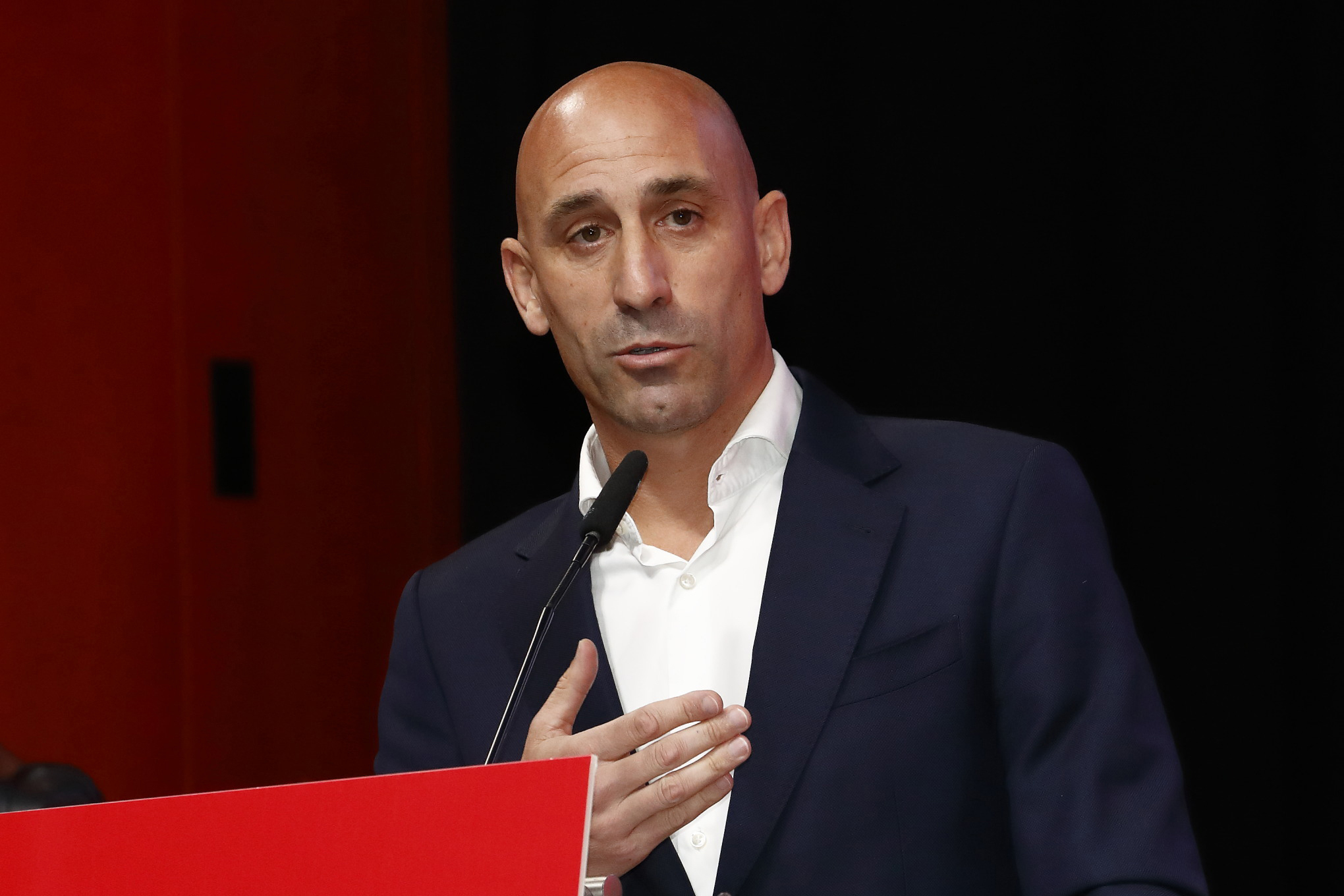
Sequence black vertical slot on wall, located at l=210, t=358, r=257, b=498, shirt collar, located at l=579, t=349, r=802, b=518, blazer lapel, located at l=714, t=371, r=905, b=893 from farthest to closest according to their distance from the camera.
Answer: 1. black vertical slot on wall, located at l=210, t=358, r=257, b=498
2. shirt collar, located at l=579, t=349, r=802, b=518
3. blazer lapel, located at l=714, t=371, r=905, b=893

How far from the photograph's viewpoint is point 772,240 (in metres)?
1.89

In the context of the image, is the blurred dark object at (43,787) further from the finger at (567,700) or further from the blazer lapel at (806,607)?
the blazer lapel at (806,607)

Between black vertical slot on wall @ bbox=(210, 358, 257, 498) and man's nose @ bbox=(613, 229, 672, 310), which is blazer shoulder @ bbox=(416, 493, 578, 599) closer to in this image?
man's nose @ bbox=(613, 229, 672, 310)

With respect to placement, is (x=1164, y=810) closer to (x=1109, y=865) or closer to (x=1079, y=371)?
(x=1109, y=865)

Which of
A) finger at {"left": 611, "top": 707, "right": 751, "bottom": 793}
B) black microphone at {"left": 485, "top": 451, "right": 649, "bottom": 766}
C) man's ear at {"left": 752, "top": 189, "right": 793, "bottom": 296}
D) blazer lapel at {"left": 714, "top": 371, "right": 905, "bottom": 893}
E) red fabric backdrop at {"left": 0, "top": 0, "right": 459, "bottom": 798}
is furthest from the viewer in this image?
red fabric backdrop at {"left": 0, "top": 0, "right": 459, "bottom": 798}

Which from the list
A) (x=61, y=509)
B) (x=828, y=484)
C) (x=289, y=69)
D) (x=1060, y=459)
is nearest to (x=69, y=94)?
(x=289, y=69)

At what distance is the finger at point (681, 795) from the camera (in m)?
1.25

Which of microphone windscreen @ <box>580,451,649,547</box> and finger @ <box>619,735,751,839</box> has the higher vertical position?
microphone windscreen @ <box>580,451,649,547</box>

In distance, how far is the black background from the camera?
266 centimetres

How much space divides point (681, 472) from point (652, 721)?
0.60 metres

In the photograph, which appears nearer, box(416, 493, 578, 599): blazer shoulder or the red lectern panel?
the red lectern panel

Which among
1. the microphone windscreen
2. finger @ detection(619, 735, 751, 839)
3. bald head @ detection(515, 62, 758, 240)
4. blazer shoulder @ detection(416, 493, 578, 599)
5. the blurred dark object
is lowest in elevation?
the blurred dark object

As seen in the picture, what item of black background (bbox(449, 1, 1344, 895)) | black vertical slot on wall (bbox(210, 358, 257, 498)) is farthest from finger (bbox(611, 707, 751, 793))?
black vertical slot on wall (bbox(210, 358, 257, 498))

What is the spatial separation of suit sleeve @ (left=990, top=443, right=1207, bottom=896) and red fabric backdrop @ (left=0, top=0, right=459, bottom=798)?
7.28 ft
